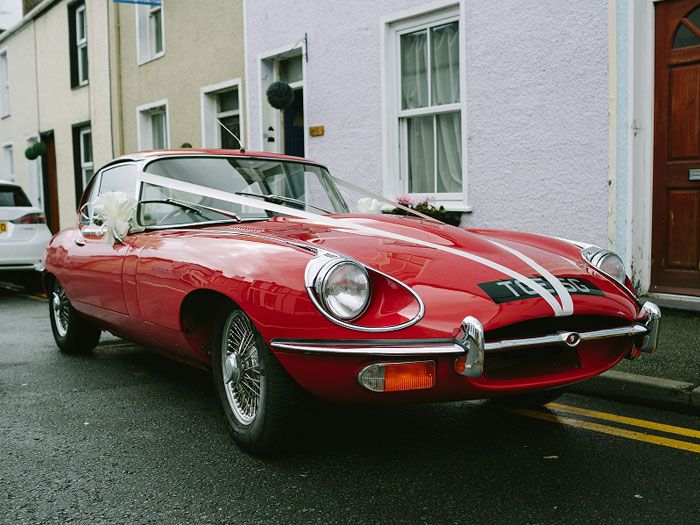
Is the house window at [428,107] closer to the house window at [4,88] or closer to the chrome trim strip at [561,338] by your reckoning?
the chrome trim strip at [561,338]

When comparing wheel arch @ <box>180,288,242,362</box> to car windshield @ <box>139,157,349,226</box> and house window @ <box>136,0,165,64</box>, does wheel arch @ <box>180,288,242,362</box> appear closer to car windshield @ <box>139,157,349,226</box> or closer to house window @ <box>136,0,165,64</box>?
car windshield @ <box>139,157,349,226</box>

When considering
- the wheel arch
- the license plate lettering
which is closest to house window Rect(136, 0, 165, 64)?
the wheel arch

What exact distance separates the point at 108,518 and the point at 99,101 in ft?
48.2

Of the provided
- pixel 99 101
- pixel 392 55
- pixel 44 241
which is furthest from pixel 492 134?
pixel 99 101

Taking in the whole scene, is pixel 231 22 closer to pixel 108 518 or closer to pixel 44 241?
pixel 44 241

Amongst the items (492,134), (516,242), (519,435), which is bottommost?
(519,435)

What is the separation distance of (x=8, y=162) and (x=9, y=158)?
11 centimetres

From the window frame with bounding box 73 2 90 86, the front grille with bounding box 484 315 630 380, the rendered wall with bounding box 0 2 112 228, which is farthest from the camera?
the window frame with bounding box 73 2 90 86

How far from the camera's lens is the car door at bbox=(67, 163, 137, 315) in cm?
454

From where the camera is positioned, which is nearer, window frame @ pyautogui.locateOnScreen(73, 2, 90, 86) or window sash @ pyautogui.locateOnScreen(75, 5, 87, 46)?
window frame @ pyautogui.locateOnScreen(73, 2, 90, 86)

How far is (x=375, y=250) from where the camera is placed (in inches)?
135

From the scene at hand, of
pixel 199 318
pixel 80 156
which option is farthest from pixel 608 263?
pixel 80 156

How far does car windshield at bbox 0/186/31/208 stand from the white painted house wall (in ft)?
14.4

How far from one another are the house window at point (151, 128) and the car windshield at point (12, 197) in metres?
4.31
